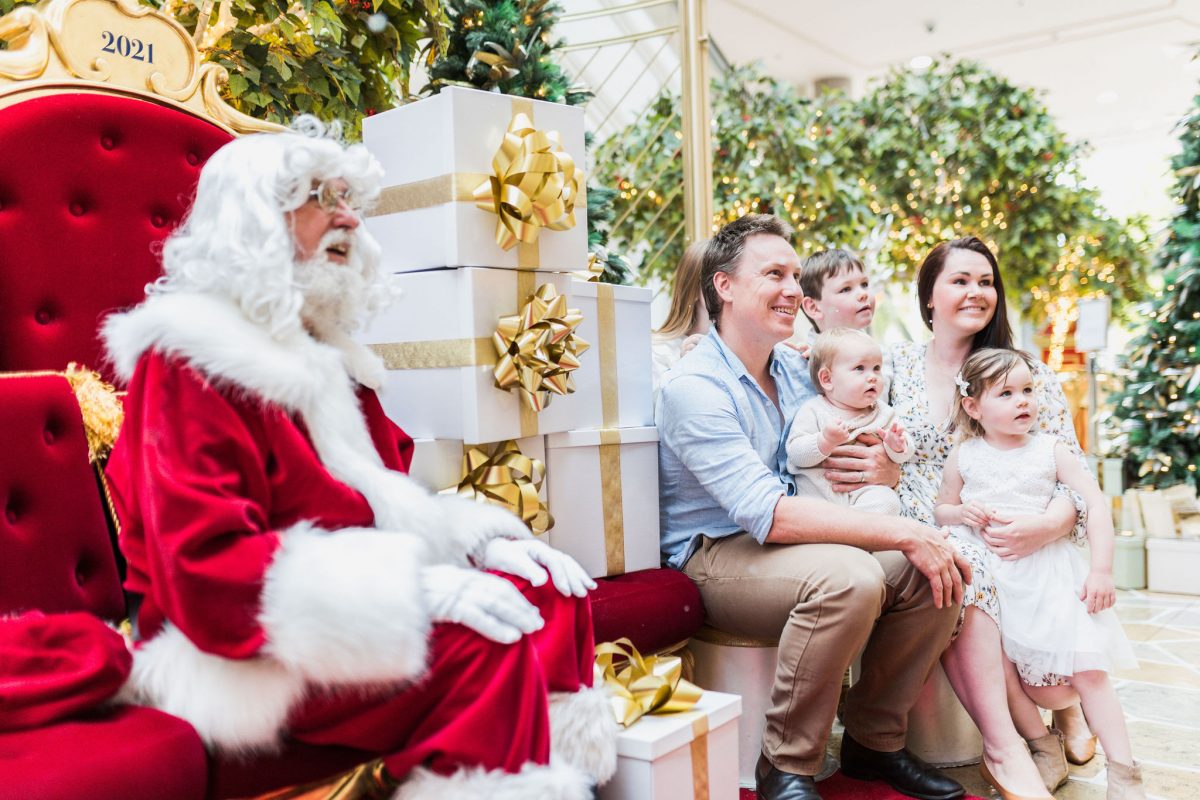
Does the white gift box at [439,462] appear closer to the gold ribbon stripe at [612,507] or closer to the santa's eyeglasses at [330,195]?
the gold ribbon stripe at [612,507]

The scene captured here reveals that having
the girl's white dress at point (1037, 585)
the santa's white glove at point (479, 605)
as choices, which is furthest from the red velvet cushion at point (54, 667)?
the girl's white dress at point (1037, 585)

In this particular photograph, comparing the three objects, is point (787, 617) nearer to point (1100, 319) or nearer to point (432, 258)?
point (432, 258)

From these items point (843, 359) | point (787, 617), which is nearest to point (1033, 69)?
point (843, 359)

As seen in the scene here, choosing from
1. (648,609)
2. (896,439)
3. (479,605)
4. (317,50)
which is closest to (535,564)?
(479,605)

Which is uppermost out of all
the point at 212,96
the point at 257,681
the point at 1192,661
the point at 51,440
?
the point at 212,96

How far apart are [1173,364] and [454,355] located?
14.0 feet

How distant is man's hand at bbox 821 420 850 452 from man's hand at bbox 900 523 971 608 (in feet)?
0.89

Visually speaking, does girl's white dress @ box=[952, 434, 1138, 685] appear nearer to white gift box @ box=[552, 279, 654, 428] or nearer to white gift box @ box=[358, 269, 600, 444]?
white gift box @ box=[552, 279, 654, 428]

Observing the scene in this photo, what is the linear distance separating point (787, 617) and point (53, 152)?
192 cm

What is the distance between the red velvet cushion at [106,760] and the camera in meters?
1.28

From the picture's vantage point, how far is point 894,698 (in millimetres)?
2441

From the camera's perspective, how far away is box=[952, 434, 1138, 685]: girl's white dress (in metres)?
2.41

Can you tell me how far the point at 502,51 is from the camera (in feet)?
9.08

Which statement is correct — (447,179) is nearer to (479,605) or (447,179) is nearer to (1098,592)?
(479,605)
